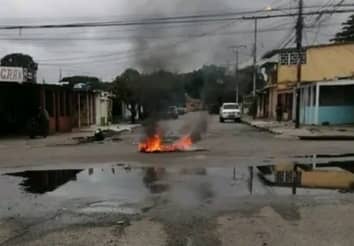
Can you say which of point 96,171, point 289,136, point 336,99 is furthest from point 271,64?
point 96,171

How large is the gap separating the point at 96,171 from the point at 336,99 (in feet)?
90.1

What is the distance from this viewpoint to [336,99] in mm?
38969

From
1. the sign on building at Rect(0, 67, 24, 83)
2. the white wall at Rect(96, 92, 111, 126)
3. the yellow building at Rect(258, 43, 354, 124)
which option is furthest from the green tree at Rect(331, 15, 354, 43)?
the sign on building at Rect(0, 67, 24, 83)

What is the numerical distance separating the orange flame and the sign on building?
11039mm

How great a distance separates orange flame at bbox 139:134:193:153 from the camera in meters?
20.9

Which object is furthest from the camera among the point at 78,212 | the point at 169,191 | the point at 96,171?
the point at 96,171

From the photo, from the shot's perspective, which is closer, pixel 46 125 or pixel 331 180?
pixel 331 180

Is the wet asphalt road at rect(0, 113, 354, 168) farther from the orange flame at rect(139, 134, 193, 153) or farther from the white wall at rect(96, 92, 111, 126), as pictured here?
the white wall at rect(96, 92, 111, 126)

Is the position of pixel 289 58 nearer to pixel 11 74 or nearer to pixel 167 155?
pixel 11 74

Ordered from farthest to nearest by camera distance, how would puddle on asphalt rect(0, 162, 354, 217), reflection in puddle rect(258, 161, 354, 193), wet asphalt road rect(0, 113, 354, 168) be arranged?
wet asphalt road rect(0, 113, 354, 168) → reflection in puddle rect(258, 161, 354, 193) → puddle on asphalt rect(0, 162, 354, 217)

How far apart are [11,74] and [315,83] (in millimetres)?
20564

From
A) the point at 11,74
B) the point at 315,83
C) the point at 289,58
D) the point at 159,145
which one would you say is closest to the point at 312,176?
the point at 159,145

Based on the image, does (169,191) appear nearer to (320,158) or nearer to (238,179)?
(238,179)

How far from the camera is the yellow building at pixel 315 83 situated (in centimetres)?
3862
